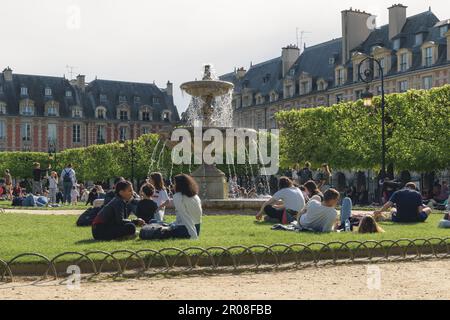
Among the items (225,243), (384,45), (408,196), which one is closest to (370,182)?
(384,45)

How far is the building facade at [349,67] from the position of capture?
49.3 metres

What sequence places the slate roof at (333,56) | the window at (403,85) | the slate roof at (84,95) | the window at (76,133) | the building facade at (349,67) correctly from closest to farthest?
the building facade at (349,67), the slate roof at (333,56), the window at (403,85), the slate roof at (84,95), the window at (76,133)

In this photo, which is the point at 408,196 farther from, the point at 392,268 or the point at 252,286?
the point at 252,286

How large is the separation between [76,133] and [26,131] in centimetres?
607

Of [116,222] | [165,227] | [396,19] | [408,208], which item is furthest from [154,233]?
[396,19]

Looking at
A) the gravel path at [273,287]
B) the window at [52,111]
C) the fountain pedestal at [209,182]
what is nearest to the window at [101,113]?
the window at [52,111]

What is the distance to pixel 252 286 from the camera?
8.38m

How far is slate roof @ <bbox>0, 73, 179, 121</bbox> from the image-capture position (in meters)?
78.0

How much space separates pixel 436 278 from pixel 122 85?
8079cm

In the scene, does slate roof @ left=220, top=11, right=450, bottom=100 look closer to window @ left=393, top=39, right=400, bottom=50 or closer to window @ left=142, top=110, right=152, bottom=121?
window @ left=393, top=39, right=400, bottom=50

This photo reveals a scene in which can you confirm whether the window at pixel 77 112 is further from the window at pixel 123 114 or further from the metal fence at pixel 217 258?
the metal fence at pixel 217 258

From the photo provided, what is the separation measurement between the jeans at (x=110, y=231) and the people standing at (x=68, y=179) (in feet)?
52.9

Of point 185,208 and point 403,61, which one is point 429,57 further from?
point 185,208

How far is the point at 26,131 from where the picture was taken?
259 feet
